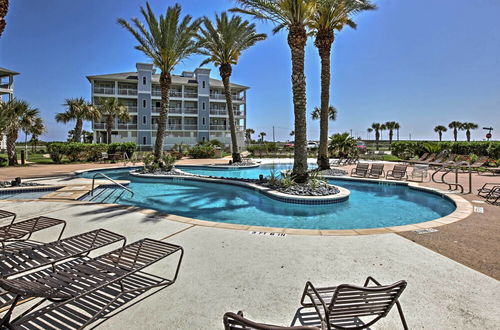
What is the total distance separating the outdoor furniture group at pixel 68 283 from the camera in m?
2.62

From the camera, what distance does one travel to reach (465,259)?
14.7 feet

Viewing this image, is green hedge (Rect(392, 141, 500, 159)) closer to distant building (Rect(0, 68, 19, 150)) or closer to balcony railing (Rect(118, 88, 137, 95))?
balcony railing (Rect(118, 88, 137, 95))

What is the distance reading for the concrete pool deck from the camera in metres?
2.96

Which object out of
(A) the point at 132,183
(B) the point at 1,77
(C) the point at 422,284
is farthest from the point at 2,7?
(B) the point at 1,77

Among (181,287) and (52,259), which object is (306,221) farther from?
(52,259)

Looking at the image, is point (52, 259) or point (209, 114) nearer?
point (52, 259)

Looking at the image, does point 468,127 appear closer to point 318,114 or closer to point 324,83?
point 318,114

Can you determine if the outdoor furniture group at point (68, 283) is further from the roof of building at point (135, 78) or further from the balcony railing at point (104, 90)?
the roof of building at point (135, 78)

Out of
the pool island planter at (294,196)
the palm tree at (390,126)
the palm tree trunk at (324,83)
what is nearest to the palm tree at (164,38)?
the pool island planter at (294,196)

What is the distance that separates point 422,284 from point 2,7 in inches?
496

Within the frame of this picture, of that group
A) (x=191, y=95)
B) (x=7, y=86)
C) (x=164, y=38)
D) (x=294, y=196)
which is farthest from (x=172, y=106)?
(x=294, y=196)

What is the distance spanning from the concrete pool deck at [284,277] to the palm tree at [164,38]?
13.1 m

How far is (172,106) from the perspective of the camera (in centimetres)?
4703

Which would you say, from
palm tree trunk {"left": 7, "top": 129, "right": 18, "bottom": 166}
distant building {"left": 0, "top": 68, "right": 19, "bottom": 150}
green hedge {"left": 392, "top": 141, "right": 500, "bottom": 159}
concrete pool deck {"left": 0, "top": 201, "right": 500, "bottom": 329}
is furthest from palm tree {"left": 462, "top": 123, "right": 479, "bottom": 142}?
distant building {"left": 0, "top": 68, "right": 19, "bottom": 150}
